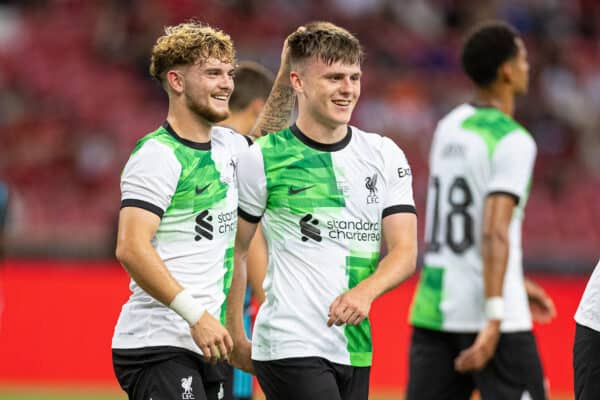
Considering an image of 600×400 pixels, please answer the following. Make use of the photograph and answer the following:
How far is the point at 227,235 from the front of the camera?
17.0ft

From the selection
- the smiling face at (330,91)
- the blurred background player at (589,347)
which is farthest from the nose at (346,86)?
the blurred background player at (589,347)

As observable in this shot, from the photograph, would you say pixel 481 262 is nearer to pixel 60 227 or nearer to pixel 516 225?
pixel 516 225

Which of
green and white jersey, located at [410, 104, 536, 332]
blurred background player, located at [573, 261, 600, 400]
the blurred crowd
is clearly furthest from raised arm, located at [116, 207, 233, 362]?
the blurred crowd

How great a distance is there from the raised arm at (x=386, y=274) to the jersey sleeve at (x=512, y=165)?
1.12 m

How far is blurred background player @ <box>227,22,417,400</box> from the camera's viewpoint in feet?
16.3

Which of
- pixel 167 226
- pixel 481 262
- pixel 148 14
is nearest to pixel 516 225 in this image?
pixel 481 262

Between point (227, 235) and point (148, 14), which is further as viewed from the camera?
point (148, 14)

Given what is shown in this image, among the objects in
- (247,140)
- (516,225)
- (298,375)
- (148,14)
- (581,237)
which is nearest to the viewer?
(298,375)

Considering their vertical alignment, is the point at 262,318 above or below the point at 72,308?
above

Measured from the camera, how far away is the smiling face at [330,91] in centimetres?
504

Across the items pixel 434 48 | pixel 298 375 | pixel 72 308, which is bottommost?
pixel 72 308

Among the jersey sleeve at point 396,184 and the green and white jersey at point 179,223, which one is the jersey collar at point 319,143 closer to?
the jersey sleeve at point 396,184

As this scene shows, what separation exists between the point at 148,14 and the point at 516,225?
43.6 feet

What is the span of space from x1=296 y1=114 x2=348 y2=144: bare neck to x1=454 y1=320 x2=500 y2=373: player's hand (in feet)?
4.80
